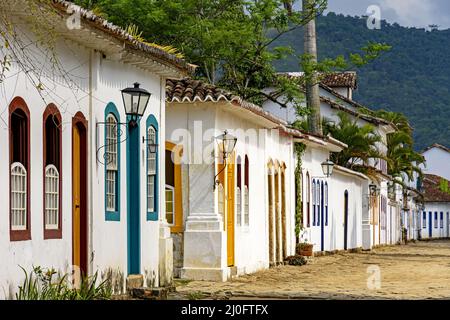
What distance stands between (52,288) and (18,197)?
1222 mm

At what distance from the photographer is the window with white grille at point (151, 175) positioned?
60.4ft

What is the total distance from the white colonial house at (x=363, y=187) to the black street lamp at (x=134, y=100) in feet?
60.5

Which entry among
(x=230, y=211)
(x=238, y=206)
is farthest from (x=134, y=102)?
(x=238, y=206)

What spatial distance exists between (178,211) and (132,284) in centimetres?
524

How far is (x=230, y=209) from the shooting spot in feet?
76.4

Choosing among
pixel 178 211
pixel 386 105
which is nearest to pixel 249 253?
pixel 178 211

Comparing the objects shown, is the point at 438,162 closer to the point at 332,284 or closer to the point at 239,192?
the point at 239,192

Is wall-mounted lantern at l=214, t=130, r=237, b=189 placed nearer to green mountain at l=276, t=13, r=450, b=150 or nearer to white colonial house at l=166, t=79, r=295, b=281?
white colonial house at l=166, t=79, r=295, b=281

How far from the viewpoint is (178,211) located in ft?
72.5

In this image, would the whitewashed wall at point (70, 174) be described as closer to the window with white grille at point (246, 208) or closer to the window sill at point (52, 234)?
the window sill at point (52, 234)

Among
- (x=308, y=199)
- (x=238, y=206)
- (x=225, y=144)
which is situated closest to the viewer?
(x=225, y=144)

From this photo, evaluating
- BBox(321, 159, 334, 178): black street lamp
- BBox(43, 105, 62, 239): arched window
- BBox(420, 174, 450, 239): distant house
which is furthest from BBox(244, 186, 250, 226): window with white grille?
BBox(420, 174, 450, 239): distant house
